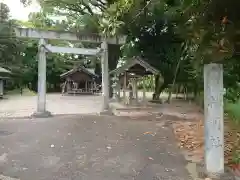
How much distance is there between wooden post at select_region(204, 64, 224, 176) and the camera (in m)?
5.21

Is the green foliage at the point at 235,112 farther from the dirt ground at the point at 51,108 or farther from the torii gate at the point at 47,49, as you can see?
the dirt ground at the point at 51,108

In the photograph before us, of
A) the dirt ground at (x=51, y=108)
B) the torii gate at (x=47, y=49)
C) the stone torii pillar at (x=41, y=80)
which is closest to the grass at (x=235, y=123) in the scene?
the torii gate at (x=47, y=49)

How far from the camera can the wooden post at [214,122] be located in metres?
5.21

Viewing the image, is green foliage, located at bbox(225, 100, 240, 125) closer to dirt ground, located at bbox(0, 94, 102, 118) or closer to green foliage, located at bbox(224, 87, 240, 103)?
green foliage, located at bbox(224, 87, 240, 103)

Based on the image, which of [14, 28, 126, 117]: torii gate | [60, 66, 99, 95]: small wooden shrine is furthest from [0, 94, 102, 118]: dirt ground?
[60, 66, 99, 95]: small wooden shrine

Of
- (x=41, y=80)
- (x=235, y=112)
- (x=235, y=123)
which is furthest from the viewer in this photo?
(x=41, y=80)

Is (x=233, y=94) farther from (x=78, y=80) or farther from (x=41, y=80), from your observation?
(x=78, y=80)

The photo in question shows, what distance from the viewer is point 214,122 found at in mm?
5238

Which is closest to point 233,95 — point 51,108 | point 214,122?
point 214,122

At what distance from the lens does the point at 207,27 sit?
4.42 m

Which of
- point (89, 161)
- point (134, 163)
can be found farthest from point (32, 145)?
point (134, 163)

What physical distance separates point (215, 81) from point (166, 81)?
13.4m

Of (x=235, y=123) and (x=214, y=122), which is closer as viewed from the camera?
(x=214, y=122)

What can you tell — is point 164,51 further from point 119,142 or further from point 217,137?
point 217,137
